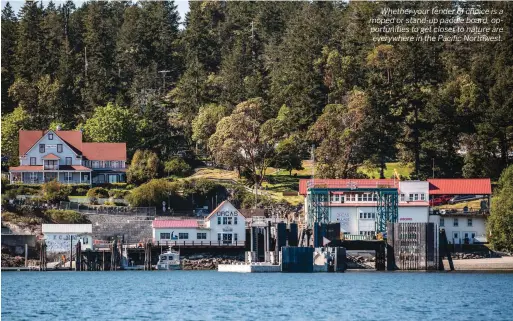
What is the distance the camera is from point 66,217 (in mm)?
113000

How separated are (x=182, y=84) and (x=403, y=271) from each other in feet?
162

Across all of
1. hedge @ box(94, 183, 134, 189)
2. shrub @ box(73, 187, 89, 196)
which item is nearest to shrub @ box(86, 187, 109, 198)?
shrub @ box(73, 187, 89, 196)

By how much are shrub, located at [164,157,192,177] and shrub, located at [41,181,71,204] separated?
11.1 metres

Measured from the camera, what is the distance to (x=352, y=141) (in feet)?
401

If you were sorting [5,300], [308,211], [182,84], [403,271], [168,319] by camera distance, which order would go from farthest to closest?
[182,84] < [308,211] < [403,271] < [5,300] < [168,319]

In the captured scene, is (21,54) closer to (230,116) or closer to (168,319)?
(230,116)

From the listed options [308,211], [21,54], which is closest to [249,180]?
[308,211]

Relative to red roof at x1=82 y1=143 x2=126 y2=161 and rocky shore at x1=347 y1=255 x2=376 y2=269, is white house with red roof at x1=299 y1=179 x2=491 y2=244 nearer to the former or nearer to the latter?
rocky shore at x1=347 y1=255 x2=376 y2=269

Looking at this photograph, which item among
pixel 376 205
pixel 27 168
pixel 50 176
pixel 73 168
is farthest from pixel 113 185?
pixel 376 205

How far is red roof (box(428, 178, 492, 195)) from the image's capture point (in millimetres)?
111688

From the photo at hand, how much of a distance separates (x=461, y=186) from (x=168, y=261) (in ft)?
82.8

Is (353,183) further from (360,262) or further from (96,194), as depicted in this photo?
(96,194)

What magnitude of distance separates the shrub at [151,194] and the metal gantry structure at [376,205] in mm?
14609

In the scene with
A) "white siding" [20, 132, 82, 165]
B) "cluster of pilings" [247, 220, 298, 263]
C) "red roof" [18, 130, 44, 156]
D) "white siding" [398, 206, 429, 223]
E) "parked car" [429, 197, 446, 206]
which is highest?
"red roof" [18, 130, 44, 156]
